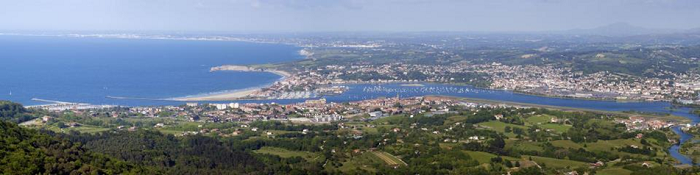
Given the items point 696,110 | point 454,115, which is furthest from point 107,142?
point 696,110

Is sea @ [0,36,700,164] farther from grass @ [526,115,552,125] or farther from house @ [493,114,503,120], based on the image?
house @ [493,114,503,120]

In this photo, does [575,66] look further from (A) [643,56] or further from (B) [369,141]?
(B) [369,141]

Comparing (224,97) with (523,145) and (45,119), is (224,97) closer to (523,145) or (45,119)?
(45,119)

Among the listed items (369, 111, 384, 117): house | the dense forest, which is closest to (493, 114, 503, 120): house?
(369, 111, 384, 117): house

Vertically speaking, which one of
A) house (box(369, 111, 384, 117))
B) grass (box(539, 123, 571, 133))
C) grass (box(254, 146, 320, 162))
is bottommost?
house (box(369, 111, 384, 117))

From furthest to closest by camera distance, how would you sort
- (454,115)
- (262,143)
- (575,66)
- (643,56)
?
1. (643,56)
2. (575,66)
3. (454,115)
4. (262,143)

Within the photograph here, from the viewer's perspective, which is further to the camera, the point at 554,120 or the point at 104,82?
the point at 104,82

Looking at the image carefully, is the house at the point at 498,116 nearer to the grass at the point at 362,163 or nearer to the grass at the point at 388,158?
the grass at the point at 388,158

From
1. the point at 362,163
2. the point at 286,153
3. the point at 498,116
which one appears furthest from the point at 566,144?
the point at 286,153
